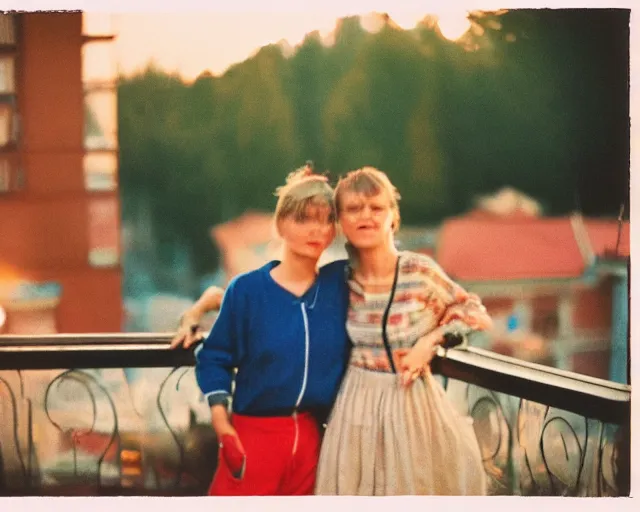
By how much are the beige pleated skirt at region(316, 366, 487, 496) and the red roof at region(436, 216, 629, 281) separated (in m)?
0.36

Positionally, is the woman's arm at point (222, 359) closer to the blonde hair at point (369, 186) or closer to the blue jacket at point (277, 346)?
the blue jacket at point (277, 346)

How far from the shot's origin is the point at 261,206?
2283 millimetres

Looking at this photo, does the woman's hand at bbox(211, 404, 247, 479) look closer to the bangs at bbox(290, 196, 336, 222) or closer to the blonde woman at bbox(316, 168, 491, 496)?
the blonde woman at bbox(316, 168, 491, 496)

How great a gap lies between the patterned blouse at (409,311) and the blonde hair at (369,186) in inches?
6.0

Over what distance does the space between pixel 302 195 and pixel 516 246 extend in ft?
2.12

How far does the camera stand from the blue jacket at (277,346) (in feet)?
7.34

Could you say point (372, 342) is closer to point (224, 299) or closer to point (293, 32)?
point (224, 299)

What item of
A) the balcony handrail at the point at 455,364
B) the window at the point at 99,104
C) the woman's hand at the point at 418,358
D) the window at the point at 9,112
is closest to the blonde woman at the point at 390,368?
the woman's hand at the point at 418,358

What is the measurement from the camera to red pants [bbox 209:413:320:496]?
2240mm

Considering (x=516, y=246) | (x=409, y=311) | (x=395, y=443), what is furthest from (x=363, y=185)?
(x=395, y=443)

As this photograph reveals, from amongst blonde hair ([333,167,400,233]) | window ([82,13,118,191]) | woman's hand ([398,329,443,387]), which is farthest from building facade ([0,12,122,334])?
woman's hand ([398,329,443,387])

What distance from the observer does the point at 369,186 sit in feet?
7.41
